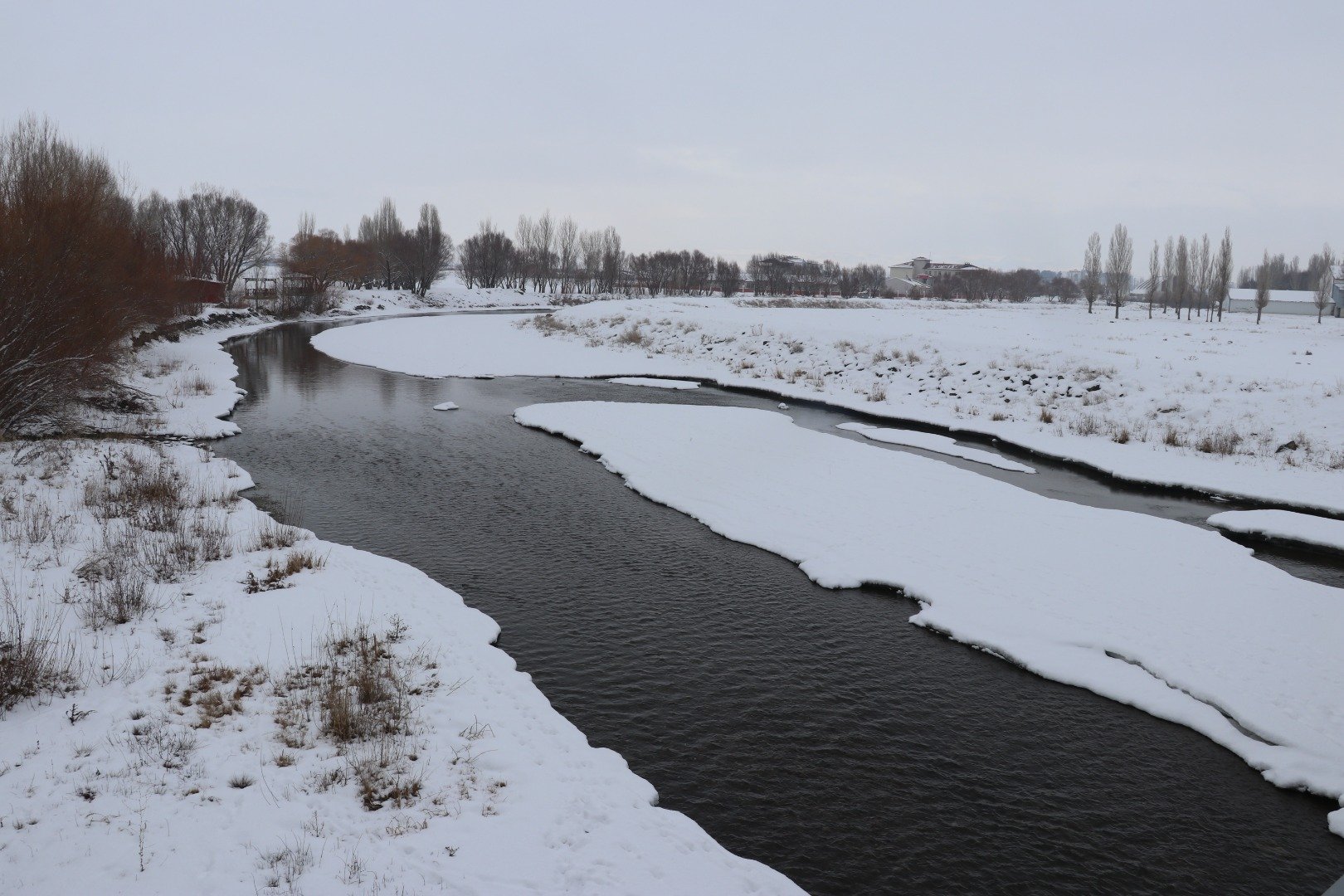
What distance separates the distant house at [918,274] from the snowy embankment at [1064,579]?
13682cm

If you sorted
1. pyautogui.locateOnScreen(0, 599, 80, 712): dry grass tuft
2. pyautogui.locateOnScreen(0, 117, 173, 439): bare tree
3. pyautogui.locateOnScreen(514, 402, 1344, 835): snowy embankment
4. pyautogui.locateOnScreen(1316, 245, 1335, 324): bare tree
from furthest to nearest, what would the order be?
pyautogui.locateOnScreen(1316, 245, 1335, 324): bare tree
pyautogui.locateOnScreen(0, 117, 173, 439): bare tree
pyautogui.locateOnScreen(514, 402, 1344, 835): snowy embankment
pyautogui.locateOnScreen(0, 599, 80, 712): dry grass tuft

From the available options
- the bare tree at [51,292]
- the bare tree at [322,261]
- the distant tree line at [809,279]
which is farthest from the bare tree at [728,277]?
the bare tree at [51,292]

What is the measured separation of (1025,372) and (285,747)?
99.3 feet

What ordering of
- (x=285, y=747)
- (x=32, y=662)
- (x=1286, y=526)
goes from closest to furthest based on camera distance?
(x=285, y=747) → (x=32, y=662) → (x=1286, y=526)

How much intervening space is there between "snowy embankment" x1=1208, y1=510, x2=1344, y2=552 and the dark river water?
862 mm

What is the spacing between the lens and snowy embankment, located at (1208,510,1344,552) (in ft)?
50.3

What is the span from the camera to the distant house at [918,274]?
159 metres

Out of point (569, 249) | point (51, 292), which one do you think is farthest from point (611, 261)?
point (51, 292)

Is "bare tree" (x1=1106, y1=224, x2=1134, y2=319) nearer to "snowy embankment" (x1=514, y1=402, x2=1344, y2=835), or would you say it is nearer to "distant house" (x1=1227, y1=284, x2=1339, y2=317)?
"distant house" (x1=1227, y1=284, x2=1339, y2=317)

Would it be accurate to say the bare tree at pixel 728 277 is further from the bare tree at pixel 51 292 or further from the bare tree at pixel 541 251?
the bare tree at pixel 51 292

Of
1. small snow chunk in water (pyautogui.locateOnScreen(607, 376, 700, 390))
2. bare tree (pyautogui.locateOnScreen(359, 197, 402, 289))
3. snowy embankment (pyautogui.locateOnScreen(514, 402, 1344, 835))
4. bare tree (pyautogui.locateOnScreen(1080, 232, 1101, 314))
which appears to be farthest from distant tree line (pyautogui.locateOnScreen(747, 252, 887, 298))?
snowy embankment (pyautogui.locateOnScreen(514, 402, 1344, 835))

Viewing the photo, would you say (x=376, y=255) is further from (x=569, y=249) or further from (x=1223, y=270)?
(x=1223, y=270)

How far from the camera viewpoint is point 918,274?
180500 mm

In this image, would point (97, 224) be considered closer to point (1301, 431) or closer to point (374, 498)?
point (374, 498)
